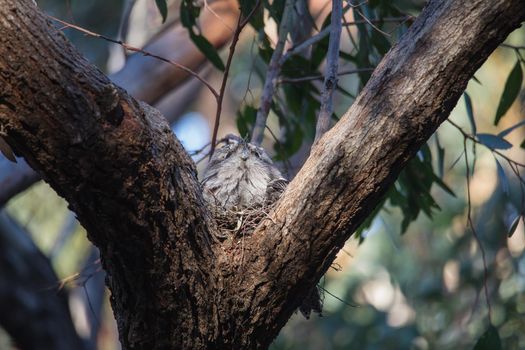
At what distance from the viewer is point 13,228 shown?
17.4 ft

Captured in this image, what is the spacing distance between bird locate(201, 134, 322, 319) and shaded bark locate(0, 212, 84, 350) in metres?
1.98

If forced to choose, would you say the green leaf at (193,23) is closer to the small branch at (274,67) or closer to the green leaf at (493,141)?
the small branch at (274,67)

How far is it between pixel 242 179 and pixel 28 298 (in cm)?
228

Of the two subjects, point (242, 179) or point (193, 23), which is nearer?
point (242, 179)

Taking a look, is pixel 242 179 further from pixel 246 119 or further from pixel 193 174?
pixel 193 174

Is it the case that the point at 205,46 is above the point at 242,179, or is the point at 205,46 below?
above

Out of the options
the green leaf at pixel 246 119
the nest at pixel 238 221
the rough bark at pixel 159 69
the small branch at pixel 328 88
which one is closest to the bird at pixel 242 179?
the nest at pixel 238 221

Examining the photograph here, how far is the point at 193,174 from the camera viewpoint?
95.1 inches

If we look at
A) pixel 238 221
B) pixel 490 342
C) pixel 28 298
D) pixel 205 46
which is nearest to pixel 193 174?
pixel 238 221

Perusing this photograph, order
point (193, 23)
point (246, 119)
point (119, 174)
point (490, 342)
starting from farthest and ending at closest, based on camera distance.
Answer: point (246, 119) < point (193, 23) < point (490, 342) < point (119, 174)

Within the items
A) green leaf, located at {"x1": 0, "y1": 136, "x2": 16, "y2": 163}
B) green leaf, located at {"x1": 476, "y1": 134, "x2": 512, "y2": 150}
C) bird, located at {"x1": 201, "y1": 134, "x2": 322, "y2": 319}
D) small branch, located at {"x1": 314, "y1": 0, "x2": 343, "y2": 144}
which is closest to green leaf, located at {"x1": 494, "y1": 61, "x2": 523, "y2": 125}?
green leaf, located at {"x1": 476, "y1": 134, "x2": 512, "y2": 150}

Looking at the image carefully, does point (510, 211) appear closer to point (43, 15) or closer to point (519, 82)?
point (519, 82)

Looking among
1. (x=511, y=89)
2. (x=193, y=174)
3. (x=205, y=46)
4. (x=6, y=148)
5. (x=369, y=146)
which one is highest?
(x=511, y=89)

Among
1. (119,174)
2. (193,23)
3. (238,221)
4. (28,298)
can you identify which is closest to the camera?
(119,174)
